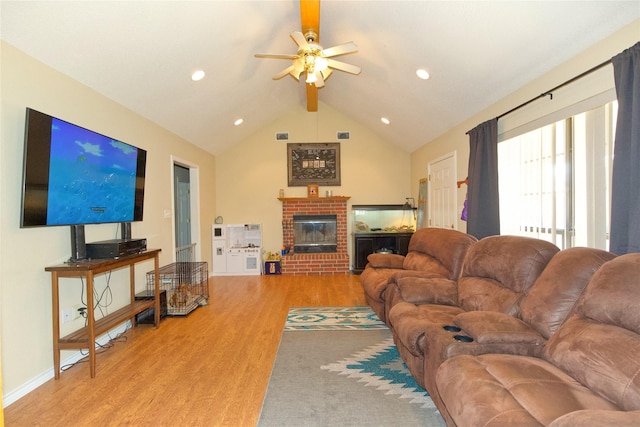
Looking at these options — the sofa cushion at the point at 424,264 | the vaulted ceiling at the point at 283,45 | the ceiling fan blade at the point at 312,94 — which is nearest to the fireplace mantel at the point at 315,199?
the ceiling fan blade at the point at 312,94

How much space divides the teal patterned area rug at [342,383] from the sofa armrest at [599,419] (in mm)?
946

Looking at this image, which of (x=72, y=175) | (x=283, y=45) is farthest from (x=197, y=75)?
(x=72, y=175)

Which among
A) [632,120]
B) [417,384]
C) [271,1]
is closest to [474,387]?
[417,384]

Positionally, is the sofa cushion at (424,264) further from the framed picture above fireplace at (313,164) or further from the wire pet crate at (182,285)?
the framed picture above fireplace at (313,164)

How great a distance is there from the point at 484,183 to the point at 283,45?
2814 millimetres

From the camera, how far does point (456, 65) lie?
305 cm

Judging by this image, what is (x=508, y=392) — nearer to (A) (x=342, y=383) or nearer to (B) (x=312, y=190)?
(A) (x=342, y=383)

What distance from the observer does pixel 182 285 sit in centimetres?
384

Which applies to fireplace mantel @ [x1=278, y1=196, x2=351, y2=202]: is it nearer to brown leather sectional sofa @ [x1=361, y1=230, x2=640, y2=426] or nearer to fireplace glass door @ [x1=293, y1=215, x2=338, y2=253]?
fireplace glass door @ [x1=293, y1=215, x2=338, y2=253]

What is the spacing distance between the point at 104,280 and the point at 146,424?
5.42 ft

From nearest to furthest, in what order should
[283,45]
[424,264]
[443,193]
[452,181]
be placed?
1. [424,264]
2. [283,45]
3. [452,181]
4. [443,193]

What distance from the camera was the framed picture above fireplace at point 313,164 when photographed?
20.7ft

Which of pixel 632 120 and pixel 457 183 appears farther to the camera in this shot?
pixel 457 183

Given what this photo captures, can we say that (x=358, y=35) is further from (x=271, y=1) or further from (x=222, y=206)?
(x=222, y=206)
